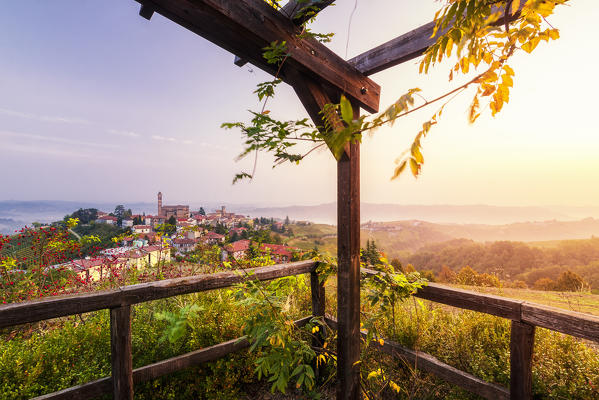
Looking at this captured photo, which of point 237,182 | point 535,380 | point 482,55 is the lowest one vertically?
point 535,380

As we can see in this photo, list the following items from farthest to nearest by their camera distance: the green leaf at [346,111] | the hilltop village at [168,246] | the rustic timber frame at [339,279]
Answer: the hilltop village at [168,246] < the rustic timber frame at [339,279] < the green leaf at [346,111]

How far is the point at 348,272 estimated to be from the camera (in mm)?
1970

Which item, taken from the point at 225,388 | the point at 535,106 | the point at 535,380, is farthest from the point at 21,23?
the point at 535,380

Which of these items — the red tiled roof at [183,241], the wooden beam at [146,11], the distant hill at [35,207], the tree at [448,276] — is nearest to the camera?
the wooden beam at [146,11]

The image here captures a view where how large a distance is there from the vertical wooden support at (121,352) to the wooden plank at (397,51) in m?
2.44

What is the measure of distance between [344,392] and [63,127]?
2684 cm

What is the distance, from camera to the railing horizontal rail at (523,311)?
1365 millimetres

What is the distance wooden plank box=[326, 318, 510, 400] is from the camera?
5.72 feet

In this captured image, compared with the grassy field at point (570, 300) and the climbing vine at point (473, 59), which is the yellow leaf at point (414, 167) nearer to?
the climbing vine at point (473, 59)

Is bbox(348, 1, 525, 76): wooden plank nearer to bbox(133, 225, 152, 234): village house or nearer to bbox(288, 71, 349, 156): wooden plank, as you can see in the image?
bbox(288, 71, 349, 156): wooden plank

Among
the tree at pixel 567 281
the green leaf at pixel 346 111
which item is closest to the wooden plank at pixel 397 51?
the green leaf at pixel 346 111

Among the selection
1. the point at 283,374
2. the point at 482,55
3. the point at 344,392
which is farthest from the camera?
the point at 344,392

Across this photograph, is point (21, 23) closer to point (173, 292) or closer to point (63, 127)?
point (173, 292)

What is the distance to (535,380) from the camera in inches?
72.0
